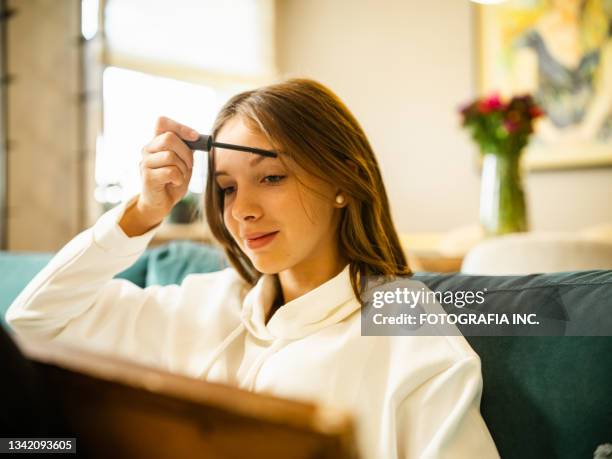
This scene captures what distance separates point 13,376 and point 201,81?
3.71 metres

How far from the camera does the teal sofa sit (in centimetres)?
68

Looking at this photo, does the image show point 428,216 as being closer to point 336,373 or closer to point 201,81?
point 201,81

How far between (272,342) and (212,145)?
353 millimetres

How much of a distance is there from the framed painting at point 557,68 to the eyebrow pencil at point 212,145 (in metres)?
2.73

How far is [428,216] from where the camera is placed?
3549mm

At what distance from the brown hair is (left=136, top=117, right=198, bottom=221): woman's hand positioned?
0.05 meters

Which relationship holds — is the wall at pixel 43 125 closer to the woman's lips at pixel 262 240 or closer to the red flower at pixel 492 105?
the red flower at pixel 492 105

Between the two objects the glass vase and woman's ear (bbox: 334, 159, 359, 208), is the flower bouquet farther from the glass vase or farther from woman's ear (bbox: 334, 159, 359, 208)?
woman's ear (bbox: 334, 159, 359, 208)

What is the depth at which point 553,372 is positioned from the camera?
71cm

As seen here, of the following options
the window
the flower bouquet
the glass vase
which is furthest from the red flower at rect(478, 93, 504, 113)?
the window

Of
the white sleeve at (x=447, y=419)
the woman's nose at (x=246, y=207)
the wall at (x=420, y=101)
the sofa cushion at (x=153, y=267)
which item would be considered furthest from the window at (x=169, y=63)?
the white sleeve at (x=447, y=419)

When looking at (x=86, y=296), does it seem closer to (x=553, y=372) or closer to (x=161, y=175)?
(x=161, y=175)

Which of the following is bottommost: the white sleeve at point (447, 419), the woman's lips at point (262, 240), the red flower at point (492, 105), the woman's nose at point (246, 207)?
the white sleeve at point (447, 419)

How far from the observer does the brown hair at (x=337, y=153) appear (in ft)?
2.73
